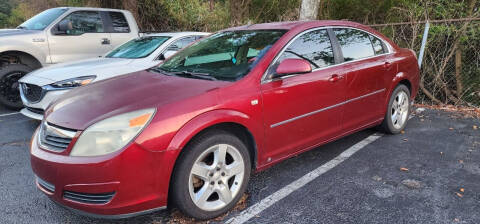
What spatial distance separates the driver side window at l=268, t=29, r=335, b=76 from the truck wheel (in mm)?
5043

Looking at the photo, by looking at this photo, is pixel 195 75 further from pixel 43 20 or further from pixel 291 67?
pixel 43 20

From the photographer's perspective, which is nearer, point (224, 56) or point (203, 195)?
point (203, 195)

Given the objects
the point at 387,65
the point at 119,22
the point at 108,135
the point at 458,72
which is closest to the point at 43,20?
the point at 119,22

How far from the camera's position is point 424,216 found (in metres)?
2.54

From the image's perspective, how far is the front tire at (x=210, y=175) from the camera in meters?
2.33

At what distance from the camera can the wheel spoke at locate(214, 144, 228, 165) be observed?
2502 millimetres

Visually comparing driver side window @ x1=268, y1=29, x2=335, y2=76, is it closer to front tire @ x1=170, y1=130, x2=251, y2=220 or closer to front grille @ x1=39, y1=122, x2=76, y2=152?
front tire @ x1=170, y1=130, x2=251, y2=220

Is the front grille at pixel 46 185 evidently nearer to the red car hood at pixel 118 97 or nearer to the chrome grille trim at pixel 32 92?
the red car hood at pixel 118 97

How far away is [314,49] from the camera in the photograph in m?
3.32

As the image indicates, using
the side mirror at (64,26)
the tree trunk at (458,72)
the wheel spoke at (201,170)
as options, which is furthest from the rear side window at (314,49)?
the side mirror at (64,26)

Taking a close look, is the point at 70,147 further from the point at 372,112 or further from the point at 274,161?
the point at 372,112

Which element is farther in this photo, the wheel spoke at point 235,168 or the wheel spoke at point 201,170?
the wheel spoke at point 235,168

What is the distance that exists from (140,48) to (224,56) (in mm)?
3068

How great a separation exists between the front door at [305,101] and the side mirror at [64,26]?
491 centimetres
